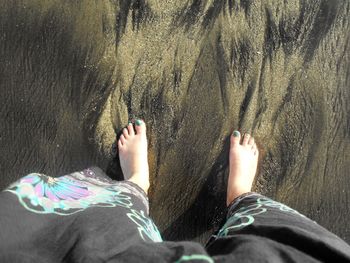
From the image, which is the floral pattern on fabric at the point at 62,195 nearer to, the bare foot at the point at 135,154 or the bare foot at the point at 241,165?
the bare foot at the point at 135,154

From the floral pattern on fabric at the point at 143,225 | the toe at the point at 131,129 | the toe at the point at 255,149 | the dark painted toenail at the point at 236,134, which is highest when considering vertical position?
the dark painted toenail at the point at 236,134

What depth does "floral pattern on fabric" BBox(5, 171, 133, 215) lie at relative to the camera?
42.1 inches

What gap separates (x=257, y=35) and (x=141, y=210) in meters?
0.78

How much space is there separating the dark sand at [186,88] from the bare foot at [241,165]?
0.20 feet

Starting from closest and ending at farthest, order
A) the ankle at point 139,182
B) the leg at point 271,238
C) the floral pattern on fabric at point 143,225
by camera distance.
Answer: the leg at point 271,238 → the floral pattern on fabric at point 143,225 → the ankle at point 139,182

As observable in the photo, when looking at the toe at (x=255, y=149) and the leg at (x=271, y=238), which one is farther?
the toe at (x=255, y=149)

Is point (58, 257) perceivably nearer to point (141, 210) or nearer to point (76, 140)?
point (141, 210)

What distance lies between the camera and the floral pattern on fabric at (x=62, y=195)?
3.51ft

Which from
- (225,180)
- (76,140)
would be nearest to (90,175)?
(76,140)

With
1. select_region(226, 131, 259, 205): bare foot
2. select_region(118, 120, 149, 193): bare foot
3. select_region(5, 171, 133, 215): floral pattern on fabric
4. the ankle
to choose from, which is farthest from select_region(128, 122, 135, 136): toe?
select_region(226, 131, 259, 205): bare foot

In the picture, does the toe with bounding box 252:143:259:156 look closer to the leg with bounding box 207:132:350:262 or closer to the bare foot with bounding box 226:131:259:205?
the bare foot with bounding box 226:131:259:205

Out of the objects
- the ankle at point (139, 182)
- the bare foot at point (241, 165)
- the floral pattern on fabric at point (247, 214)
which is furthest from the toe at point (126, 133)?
the floral pattern on fabric at point (247, 214)

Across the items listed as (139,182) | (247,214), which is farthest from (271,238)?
(139,182)

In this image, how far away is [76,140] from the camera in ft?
5.08
